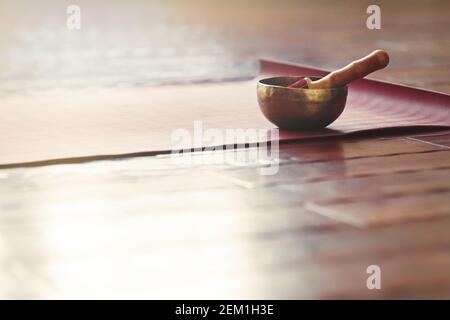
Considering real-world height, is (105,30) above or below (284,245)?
above

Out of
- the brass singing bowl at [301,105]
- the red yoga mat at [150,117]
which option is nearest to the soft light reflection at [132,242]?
the red yoga mat at [150,117]

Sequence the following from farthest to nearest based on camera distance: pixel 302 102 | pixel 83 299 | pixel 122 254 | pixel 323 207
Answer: pixel 302 102 < pixel 323 207 < pixel 122 254 < pixel 83 299

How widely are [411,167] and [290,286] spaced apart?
664 millimetres

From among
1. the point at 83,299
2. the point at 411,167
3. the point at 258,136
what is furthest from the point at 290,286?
the point at 258,136

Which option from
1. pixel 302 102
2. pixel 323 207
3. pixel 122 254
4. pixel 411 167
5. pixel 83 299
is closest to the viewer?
pixel 83 299

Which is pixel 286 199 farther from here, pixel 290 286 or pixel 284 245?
pixel 290 286

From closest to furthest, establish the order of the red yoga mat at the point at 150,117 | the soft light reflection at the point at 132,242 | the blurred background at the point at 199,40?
the soft light reflection at the point at 132,242, the red yoga mat at the point at 150,117, the blurred background at the point at 199,40

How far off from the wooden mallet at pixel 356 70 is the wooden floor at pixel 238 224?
0.45 ft

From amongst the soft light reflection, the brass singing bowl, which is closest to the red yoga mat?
the brass singing bowl

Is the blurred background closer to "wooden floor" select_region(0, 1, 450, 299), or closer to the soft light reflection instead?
"wooden floor" select_region(0, 1, 450, 299)

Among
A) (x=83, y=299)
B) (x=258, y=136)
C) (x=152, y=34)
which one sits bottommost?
(x=83, y=299)

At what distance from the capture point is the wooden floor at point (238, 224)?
104cm

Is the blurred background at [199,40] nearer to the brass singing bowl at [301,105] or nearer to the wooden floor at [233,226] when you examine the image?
the brass singing bowl at [301,105]

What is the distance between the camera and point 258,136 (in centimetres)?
188
